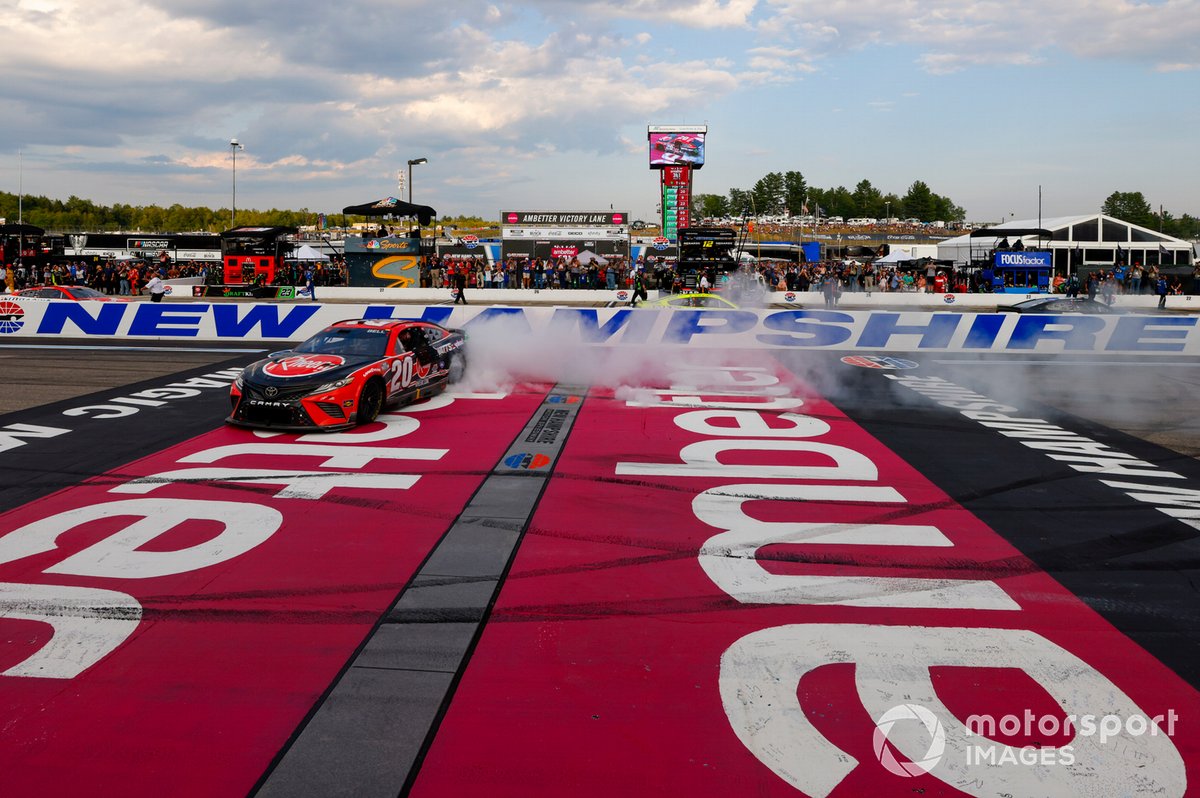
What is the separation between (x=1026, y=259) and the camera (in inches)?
1474

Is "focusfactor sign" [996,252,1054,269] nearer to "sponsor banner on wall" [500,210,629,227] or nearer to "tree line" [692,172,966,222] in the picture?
"sponsor banner on wall" [500,210,629,227]

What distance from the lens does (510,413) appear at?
1162 centimetres

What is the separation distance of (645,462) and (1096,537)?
409 centimetres

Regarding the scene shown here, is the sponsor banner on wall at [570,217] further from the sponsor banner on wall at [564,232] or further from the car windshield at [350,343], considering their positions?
the car windshield at [350,343]

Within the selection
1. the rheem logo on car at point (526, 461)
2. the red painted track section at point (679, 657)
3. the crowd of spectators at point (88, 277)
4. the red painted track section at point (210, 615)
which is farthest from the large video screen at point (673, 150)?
the red painted track section at point (679, 657)

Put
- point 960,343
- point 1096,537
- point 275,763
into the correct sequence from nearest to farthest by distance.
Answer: point 275,763 → point 1096,537 → point 960,343

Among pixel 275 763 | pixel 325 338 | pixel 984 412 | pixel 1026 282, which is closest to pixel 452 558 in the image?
pixel 275 763

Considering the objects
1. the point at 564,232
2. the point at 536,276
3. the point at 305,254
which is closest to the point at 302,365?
the point at 536,276

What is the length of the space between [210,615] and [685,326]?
14.4 m

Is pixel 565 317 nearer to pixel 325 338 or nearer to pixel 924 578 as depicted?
pixel 325 338

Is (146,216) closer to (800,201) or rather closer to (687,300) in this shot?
(800,201)

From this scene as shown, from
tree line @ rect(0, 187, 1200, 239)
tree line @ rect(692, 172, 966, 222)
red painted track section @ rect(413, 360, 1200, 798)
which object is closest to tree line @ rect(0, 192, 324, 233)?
tree line @ rect(0, 187, 1200, 239)

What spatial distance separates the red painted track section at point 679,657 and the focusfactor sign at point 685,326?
10964mm

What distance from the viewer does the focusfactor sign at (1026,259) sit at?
122 ft
